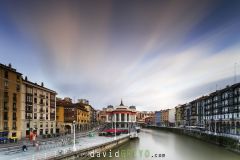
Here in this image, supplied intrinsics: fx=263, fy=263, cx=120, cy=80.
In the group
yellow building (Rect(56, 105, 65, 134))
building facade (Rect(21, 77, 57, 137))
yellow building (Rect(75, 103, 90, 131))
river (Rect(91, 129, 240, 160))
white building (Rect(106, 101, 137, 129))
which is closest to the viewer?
river (Rect(91, 129, 240, 160))

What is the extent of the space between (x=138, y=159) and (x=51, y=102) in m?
54.3

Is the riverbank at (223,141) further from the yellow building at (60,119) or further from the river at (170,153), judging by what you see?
the yellow building at (60,119)

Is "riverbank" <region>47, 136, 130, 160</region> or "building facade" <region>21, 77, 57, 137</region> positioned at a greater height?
"building facade" <region>21, 77, 57, 137</region>

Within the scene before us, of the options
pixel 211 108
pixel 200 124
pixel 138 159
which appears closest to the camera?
pixel 138 159

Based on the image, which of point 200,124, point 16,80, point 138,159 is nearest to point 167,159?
point 138,159

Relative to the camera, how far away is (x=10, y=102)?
229ft

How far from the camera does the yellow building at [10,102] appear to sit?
66.0m

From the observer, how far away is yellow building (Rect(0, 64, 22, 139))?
217 feet

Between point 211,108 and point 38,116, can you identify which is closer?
point 38,116

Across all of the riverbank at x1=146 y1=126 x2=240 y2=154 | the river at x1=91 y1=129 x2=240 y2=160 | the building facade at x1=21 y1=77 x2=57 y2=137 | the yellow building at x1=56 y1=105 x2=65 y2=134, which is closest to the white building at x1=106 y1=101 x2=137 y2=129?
the yellow building at x1=56 y1=105 x2=65 y2=134

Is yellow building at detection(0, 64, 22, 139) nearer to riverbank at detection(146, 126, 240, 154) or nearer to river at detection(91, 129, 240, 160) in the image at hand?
river at detection(91, 129, 240, 160)

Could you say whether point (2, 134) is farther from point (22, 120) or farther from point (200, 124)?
point (200, 124)

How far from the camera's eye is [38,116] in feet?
284

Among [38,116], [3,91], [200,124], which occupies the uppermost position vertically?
[3,91]
